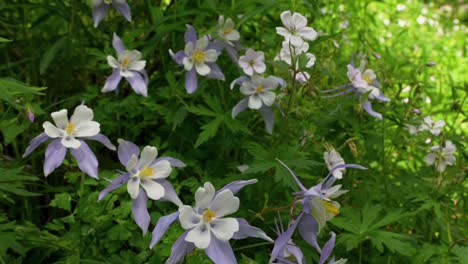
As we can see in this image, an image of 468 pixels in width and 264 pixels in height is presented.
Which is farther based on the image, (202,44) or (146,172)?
(202,44)

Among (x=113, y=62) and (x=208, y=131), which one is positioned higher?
(x=113, y=62)

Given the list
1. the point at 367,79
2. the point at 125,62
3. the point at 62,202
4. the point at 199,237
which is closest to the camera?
the point at 199,237

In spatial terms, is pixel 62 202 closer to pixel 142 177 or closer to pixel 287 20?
pixel 142 177

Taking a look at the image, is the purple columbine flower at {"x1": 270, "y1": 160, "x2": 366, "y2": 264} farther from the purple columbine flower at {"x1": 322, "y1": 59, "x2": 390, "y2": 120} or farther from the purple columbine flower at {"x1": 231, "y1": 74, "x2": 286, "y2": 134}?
the purple columbine flower at {"x1": 322, "y1": 59, "x2": 390, "y2": 120}

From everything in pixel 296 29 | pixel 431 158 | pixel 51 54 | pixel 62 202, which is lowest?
pixel 431 158

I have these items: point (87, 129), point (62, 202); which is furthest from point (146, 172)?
point (62, 202)

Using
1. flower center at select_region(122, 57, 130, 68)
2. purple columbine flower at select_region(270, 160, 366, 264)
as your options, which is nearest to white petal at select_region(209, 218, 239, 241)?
purple columbine flower at select_region(270, 160, 366, 264)

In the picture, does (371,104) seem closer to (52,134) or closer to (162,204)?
(162,204)

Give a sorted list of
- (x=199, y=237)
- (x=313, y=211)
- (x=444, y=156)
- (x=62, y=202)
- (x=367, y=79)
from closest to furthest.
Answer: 1. (x=199, y=237)
2. (x=313, y=211)
3. (x=62, y=202)
4. (x=367, y=79)
5. (x=444, y=156)
